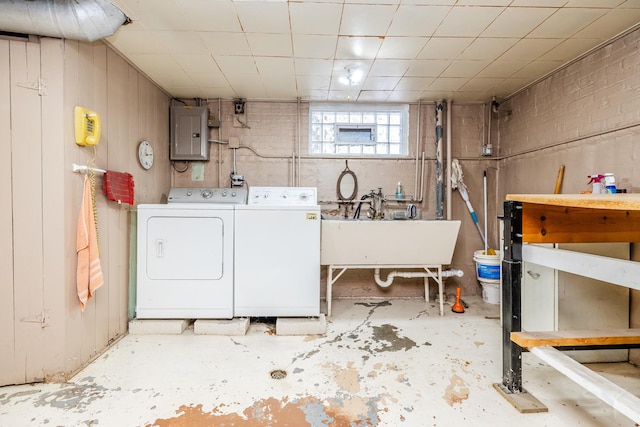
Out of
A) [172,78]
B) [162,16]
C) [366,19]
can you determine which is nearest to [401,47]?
[366,19]

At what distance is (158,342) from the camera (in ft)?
8.05

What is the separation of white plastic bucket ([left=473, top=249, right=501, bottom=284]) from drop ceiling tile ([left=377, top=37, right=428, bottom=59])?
2.21 metres

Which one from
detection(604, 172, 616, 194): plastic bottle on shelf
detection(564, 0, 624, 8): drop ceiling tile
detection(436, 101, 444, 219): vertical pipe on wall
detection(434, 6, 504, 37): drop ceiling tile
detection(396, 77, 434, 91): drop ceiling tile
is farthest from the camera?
detection(436, 101, 444, 219): vertical pipe on wall

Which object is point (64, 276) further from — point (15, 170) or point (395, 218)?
point (395, 218)

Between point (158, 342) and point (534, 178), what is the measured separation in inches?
150

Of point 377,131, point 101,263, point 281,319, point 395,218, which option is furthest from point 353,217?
point 101,263

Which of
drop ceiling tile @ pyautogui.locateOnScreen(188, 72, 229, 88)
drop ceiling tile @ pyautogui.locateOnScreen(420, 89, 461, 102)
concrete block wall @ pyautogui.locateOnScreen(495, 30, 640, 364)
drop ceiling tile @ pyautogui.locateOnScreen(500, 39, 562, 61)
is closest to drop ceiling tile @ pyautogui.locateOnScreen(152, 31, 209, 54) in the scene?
drop ceiling tile @ pyautogui.locateOnScreen(188, 72, 229, 88)

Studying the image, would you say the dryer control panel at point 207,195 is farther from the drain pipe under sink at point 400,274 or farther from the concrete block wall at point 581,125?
the concrete block wall at point 581,125

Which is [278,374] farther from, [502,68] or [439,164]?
[502,68]

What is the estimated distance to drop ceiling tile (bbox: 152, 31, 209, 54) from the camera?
2.20 meters

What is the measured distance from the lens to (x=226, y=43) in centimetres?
233

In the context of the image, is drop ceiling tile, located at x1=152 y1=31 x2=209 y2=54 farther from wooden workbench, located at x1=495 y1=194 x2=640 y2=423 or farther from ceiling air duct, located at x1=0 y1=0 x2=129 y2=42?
wooden workbench, located at x1=495 y1=194 x2=640 y2=423

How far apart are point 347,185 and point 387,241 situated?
103cm

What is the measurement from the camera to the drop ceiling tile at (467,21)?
1.93m
